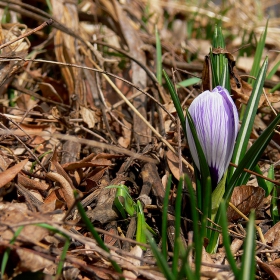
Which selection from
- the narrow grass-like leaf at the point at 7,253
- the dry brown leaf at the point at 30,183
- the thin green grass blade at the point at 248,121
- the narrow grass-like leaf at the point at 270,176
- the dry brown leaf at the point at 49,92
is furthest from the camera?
the dry brown leaf at the point at 49,92

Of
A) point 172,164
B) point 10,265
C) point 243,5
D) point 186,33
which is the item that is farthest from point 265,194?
point 243,5

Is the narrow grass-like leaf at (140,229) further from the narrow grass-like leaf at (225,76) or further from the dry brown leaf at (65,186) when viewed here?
the narrow grass-like leaf at (225,76)

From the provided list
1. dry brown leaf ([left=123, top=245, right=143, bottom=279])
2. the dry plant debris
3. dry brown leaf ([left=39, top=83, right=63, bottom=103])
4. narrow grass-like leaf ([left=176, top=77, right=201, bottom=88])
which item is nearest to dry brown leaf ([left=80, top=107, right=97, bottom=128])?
the dry plant debris

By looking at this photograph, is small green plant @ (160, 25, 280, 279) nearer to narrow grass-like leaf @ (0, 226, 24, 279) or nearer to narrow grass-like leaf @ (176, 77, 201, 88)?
narrow grass-like leaf @ (0, 226, 24, 279)

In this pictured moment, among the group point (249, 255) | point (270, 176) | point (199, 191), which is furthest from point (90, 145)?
point (249, 255)

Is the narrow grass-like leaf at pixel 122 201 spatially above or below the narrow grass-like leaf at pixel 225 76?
below

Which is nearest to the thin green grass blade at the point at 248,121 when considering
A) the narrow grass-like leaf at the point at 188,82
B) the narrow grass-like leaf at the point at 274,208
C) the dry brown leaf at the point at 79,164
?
the narrow grass-like leaf at the point at 274,208
